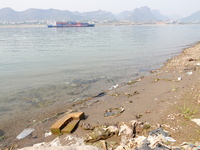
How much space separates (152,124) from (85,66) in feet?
39.6

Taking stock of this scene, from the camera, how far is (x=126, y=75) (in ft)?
45.9

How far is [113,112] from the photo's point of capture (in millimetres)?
7191

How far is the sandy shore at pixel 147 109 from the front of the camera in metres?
5.51

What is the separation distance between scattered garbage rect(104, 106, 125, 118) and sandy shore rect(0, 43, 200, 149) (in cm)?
17

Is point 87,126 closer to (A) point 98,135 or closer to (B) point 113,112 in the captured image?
(A) point 98,135

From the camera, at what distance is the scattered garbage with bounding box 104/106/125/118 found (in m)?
6.89

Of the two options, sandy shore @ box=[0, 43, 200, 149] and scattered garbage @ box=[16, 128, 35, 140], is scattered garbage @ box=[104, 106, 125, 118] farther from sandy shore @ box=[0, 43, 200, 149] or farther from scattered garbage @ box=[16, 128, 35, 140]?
scattered garbage @ box=[16, 128, 35, 140]

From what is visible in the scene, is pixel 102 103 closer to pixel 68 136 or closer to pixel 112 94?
pixel 112 94

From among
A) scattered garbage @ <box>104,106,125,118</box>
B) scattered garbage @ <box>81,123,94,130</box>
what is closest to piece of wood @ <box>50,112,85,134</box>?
scattered garbage @ <box>81,123,94,130</box>

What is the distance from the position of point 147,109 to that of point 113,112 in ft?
4.86

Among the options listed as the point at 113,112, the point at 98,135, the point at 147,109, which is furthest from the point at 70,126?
the point at 147,109

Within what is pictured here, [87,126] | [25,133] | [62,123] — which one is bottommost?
[25,133]

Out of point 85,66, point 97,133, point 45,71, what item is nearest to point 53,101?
point 97,133

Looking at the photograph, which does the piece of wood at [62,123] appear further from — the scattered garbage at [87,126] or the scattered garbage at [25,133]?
the scattered garbage at [25,133]
